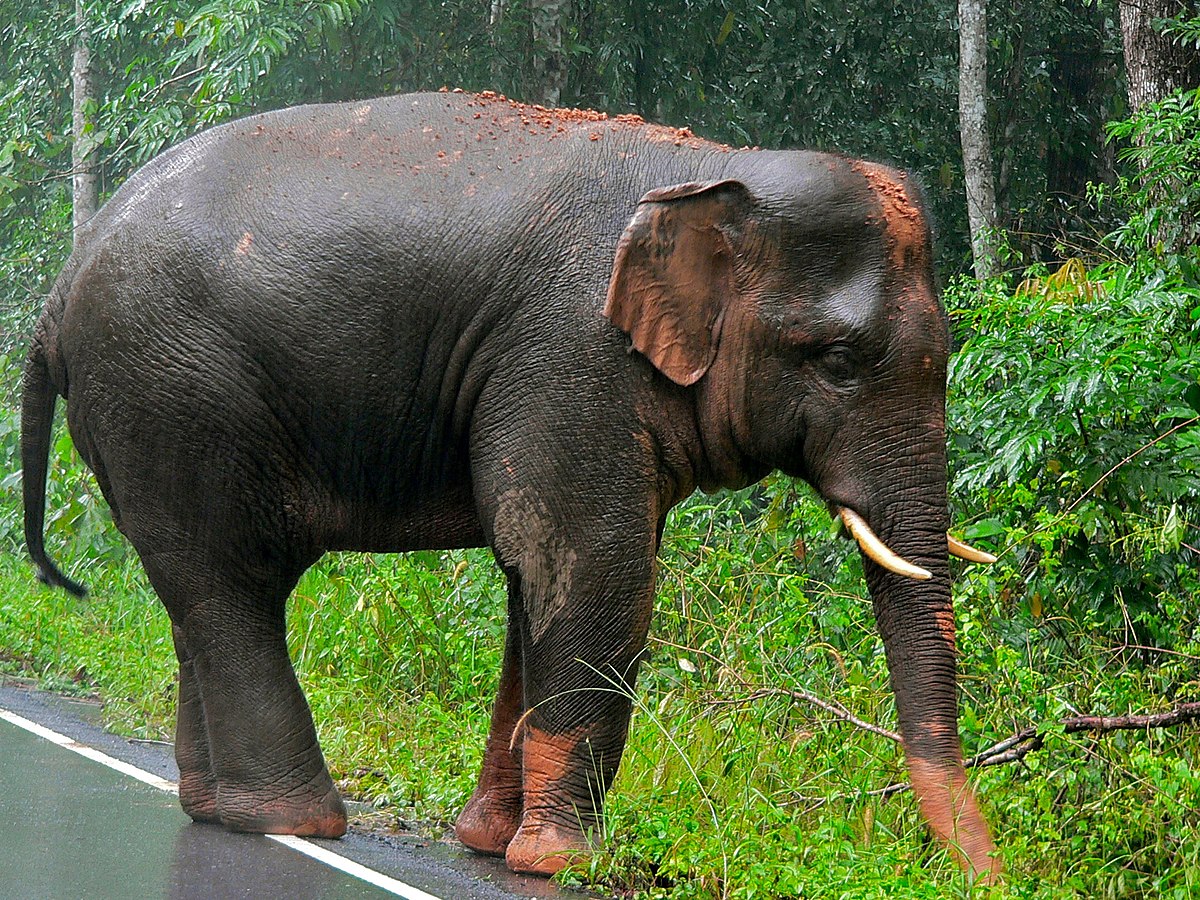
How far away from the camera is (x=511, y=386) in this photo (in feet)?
18.5

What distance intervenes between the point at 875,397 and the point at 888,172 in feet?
2.73

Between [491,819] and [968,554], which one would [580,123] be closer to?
[968,554]

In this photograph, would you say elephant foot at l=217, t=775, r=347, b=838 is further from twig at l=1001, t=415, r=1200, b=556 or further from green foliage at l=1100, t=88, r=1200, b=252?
green foliage at l=1100, t=88, r=1200, b=252

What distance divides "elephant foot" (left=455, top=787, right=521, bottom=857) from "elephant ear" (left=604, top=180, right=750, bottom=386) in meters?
1.76

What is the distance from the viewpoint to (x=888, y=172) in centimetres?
581

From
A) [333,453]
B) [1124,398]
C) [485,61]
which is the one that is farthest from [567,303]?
[485,61]

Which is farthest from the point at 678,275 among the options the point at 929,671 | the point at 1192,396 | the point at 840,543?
the point at 840,543

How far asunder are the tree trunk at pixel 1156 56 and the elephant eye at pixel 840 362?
13.1 ft

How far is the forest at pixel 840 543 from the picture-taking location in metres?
5.67

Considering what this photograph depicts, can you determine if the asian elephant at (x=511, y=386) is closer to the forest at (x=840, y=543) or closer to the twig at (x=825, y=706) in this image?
the twig at (x=825, y=706)

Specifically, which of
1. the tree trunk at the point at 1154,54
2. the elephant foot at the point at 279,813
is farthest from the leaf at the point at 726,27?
the elephant foot at the point at 279,813

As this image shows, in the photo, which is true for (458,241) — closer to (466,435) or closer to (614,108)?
(466,435)

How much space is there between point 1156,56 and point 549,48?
4.09 m

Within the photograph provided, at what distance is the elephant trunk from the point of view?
5.14m
